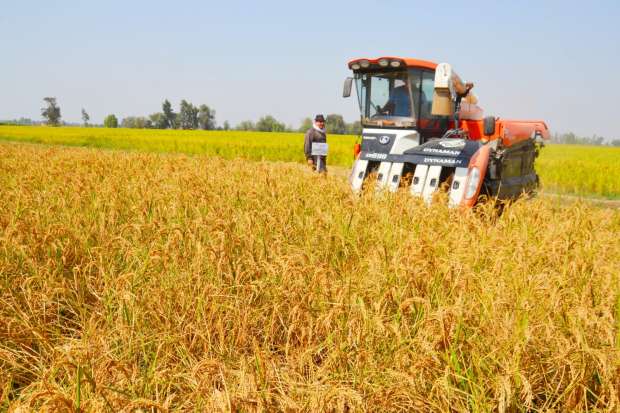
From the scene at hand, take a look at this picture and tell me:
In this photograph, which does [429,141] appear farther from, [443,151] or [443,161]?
[443,161]

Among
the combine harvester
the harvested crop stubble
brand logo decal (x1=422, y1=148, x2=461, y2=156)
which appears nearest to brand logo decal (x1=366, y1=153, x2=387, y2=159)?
the combine harvester

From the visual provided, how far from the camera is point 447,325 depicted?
2.10 m

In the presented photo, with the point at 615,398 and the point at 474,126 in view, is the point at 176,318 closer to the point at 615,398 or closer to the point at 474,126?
the point at 615,398

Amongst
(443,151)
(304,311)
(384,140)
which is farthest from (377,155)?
(304,311)

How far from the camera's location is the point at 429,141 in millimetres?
6789

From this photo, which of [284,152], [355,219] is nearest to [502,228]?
[355,219]

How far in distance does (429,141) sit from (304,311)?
4.84 meters

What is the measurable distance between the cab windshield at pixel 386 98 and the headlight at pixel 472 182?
5.72 feet

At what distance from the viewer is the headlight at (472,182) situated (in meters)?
5.98

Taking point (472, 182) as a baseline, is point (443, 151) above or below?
above

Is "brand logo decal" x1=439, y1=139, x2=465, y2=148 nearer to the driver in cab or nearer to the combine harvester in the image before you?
the combine harvester

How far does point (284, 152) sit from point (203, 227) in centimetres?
1717

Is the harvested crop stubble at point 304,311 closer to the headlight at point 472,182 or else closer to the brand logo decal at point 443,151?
the headlight at point 472,182

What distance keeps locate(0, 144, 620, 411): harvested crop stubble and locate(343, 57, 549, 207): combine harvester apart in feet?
4.83
